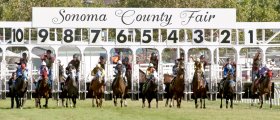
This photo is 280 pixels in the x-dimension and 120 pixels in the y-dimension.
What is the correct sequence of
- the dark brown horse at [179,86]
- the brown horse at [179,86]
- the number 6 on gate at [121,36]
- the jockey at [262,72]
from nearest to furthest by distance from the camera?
the brown horse at [179,86] < the dark brown horse at [179,86] < the jockey at [262,72] < the number 6 on gate at [121,36]

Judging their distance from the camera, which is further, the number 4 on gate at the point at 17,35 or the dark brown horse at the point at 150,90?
the number 4 on gate at the point at 17,35

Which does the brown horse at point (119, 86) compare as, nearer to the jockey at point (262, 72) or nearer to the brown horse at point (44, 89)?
the brown horse at point (44, 89)

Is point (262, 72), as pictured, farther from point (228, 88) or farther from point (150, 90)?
point (150, 90)

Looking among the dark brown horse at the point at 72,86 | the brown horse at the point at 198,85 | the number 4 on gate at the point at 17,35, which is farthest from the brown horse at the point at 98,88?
the number 4 on gate at the point at 17,35

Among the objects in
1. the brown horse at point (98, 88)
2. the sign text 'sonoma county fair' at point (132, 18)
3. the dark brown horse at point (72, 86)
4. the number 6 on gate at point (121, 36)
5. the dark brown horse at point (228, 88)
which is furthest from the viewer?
the number 6 on gate at point (121, 36)

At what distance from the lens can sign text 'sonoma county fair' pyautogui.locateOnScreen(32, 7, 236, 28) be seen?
42.2 m

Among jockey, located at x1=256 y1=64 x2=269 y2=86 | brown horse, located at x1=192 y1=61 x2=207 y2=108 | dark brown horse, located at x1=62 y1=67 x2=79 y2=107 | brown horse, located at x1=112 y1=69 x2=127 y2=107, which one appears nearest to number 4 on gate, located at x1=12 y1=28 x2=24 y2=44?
dark brown horse, located at x1=62 y1=67 x2=79 y2=107

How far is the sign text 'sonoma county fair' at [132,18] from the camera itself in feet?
139

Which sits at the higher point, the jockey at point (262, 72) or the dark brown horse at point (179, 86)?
the jockey at point (262, 72)

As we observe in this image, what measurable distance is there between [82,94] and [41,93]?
3397 mm

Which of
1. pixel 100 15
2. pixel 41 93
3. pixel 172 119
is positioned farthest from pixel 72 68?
pixel 172 119

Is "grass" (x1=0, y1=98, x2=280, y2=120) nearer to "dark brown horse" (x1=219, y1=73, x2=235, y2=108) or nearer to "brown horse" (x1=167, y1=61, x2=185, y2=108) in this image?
"brown horse" (x1=167, y1=61, x2=185, y2=108)

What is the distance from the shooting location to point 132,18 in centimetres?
4269

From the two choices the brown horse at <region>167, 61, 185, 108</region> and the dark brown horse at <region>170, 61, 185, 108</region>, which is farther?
the dark brown horse at <region>170, 61, 185, 108</region>
